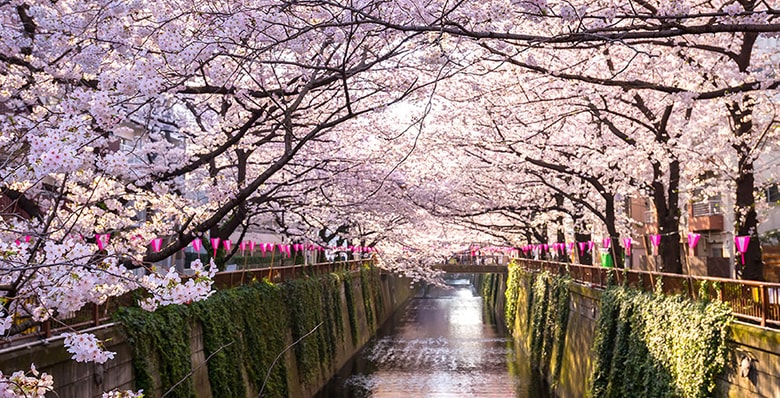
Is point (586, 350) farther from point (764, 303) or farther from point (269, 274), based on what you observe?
point (764, 303)

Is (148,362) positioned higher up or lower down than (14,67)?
lower down

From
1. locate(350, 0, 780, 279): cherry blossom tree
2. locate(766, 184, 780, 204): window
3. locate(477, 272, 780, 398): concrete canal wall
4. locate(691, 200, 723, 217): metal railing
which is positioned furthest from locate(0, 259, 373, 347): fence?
locate(766, 184, 780, 204): window

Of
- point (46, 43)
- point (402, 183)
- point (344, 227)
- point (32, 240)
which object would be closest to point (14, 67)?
point (46, 43)

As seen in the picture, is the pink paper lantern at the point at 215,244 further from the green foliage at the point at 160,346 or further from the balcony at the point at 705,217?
the balcony at the point at 705,217

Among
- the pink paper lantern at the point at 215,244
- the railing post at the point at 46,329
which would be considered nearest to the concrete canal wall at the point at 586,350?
the railing post at the point at 46,329

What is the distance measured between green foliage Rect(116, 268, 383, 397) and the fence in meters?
0.27

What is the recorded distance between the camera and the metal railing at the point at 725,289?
34.6 feet

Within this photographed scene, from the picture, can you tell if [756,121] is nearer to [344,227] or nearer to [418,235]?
[344,227]

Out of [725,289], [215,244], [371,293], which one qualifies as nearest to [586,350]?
[725,289]

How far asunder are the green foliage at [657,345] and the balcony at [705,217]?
19735 mm

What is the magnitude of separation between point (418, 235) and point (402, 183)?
23734mm

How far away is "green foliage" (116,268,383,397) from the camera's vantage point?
13.1 metres

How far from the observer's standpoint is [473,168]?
29297mm

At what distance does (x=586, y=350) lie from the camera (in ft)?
72.3
